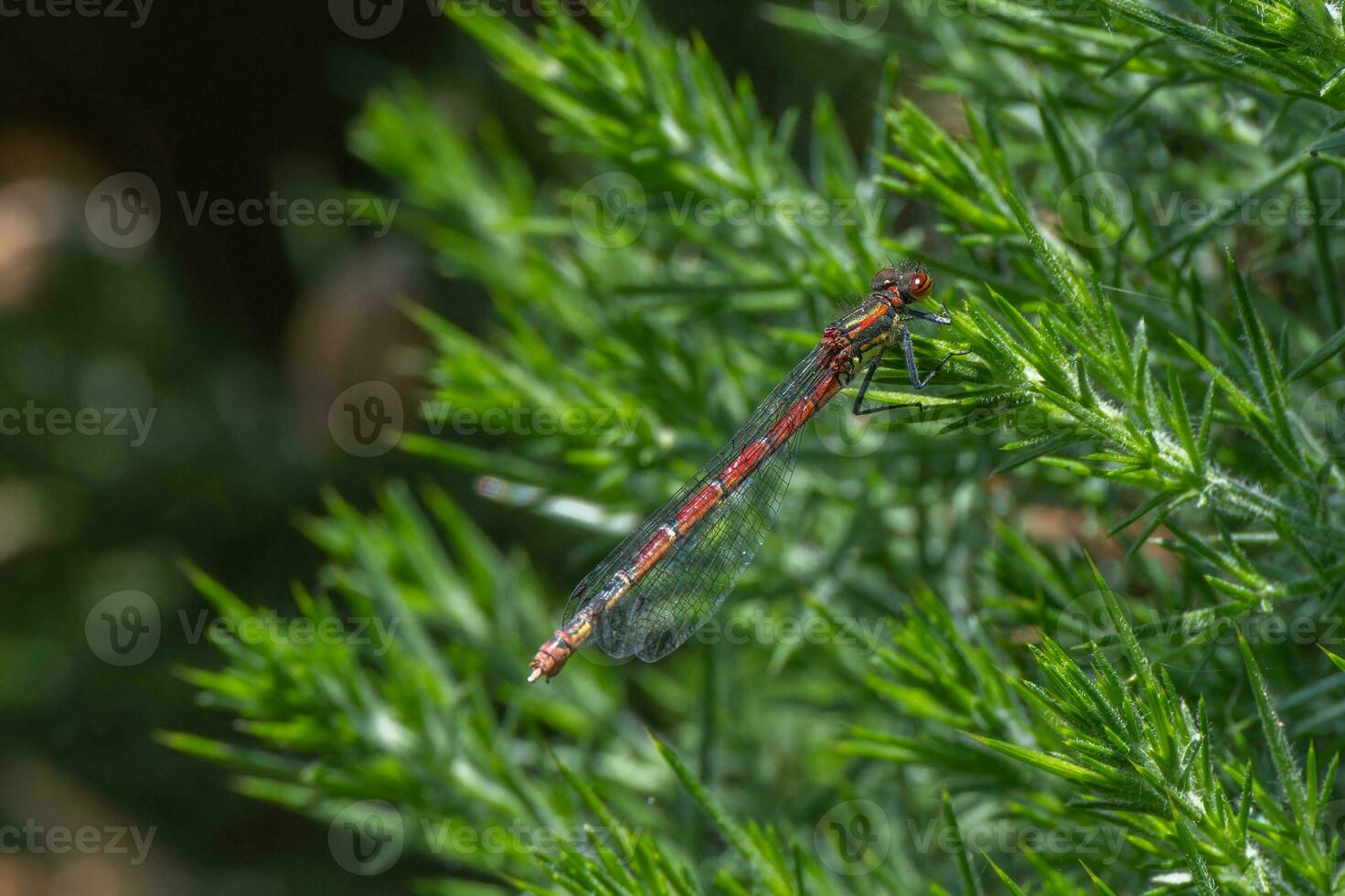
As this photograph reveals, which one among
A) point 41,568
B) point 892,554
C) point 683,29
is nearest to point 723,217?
point 892,554

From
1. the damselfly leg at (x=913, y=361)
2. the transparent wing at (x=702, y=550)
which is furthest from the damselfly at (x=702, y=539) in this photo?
the damselfly leg at (x=913, y=361)

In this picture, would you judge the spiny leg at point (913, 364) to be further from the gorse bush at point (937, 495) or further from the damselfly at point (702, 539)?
the damselfly at point (702, 539)

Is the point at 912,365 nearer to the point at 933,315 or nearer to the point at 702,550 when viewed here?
the point at 933,315

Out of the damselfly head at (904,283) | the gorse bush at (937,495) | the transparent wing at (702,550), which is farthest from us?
the transparent wing at (702,550)

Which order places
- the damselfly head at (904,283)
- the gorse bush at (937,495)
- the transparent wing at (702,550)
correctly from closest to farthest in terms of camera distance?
the gorse bush at (937,495) < the damselfly head at (904,283) < the transparent wing at (702,550)

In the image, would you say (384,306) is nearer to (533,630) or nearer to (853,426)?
(533,630)

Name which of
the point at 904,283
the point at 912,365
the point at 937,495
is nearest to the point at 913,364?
the point at 912,365

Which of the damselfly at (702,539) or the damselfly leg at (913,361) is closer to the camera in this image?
the damselfly leg at (913,361)

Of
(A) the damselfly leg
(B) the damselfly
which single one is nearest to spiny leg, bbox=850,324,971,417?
(A) the damselfly leg

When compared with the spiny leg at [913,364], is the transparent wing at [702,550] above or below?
below
